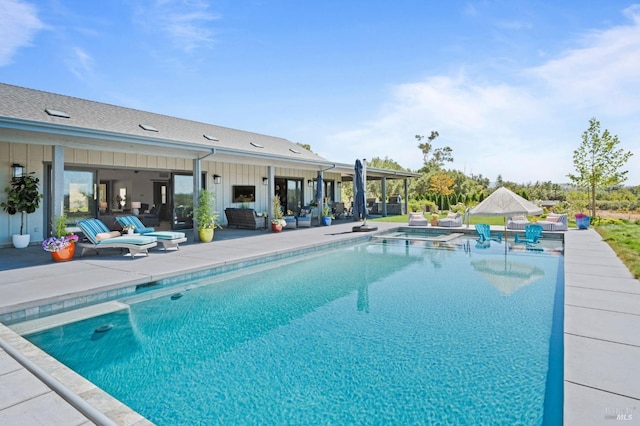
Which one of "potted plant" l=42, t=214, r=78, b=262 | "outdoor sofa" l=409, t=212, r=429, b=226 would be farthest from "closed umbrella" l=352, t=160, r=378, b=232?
"potted plant" l=42, t=214, r=78, b=262

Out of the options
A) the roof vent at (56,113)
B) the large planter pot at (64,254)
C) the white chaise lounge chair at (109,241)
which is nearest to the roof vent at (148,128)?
the roof vent at (56,113)

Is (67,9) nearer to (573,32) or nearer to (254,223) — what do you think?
(254,223)

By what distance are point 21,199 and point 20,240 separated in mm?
1041

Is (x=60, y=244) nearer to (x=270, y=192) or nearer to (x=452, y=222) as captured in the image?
(x=270, y=192)

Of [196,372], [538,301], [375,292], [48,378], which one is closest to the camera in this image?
[48,378]

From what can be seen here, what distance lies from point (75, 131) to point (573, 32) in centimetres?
1269

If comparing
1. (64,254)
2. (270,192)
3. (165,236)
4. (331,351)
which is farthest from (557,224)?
(64,254)

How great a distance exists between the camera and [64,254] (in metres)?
7.36

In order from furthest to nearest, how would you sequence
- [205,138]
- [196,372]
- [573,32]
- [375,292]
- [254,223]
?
1. [205,138]
2. [254,223]
3. [573,32]
4. [375,292]
5. [196,372]

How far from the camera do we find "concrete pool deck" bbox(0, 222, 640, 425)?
2.34 meters

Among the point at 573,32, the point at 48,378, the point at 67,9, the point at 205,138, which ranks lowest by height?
the point at 48,378

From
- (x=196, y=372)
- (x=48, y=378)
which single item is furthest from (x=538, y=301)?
(x=48, y=378)

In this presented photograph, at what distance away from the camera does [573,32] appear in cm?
980

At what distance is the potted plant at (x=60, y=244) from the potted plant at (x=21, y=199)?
2393mm
